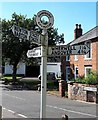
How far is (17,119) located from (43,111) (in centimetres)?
629

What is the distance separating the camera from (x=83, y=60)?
35375 mm

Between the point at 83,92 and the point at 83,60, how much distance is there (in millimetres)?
13321

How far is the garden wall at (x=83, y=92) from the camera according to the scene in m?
21.3

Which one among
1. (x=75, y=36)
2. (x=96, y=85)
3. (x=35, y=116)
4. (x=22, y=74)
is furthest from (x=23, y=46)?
(x=22, y=74)

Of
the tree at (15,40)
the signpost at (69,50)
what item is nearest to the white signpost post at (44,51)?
the signpost at (69,50)

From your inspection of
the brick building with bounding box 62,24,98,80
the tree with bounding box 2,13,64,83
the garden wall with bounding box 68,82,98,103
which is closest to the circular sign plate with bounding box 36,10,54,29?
the garden wall with bounding box 68,82,98,103

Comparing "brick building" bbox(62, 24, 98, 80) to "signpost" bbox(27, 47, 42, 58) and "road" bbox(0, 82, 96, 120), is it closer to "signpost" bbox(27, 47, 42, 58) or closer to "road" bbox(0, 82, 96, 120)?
"road" bbox(0, 82, 96, 120)

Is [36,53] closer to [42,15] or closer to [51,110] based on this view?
[42,15]

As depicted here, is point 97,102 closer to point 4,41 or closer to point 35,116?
point 35,116

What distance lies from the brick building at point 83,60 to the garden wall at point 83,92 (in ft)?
19.1

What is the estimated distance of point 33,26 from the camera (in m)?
44.1

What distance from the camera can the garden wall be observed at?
21.3 metres

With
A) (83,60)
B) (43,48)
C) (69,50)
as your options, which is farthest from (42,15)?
(83,60)

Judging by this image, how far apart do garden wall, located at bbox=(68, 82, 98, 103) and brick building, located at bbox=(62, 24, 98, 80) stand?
5.82 meters
